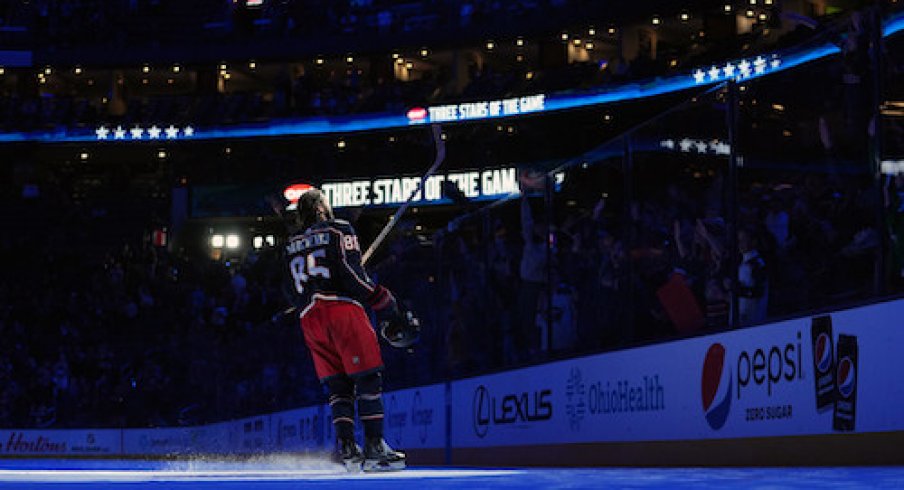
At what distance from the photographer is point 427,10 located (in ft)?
137

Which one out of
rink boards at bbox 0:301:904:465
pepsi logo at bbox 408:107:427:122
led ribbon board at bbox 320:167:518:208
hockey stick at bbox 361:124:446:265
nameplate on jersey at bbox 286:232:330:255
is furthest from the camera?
pepsi logo at bbox 408:107:427:122

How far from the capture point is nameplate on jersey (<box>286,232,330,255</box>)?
25.8ft

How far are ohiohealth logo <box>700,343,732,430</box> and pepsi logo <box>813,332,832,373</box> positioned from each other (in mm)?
957

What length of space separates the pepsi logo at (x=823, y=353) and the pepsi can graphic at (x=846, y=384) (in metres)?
0.09

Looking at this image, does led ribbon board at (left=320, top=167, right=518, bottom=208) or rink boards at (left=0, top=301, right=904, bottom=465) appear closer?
rink boards at (left=0, top=301, right=904, bottom=465)

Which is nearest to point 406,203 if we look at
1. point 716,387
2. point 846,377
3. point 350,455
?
point 350,455

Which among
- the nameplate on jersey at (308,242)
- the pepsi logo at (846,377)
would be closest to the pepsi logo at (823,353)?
the pepsi logo at (846,377)

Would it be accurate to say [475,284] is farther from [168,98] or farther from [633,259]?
[168,98]

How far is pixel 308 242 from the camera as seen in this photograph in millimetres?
7918

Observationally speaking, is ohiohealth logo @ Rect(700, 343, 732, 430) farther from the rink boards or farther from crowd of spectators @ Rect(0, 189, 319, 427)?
crowd of spectators @ Rect(0, 189, 319, 427)

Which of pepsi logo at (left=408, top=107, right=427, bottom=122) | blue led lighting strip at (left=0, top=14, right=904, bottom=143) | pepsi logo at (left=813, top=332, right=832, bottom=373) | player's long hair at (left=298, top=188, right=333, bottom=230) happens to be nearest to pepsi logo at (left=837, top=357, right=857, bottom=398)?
pepsi logo at (left=813, top=332, right=832, bottom=373)

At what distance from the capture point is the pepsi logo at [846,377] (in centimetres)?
658

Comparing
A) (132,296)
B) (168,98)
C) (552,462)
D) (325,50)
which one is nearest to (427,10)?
(325,50)

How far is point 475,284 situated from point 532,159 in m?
26.3
